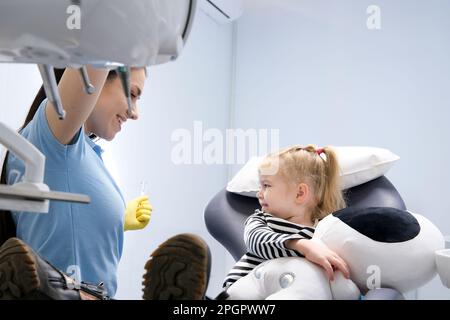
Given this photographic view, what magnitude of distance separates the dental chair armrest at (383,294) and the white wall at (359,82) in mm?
1518

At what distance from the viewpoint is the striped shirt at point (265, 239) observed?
3.99 ft

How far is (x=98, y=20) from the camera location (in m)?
0.59

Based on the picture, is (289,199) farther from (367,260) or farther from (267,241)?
(367,260)

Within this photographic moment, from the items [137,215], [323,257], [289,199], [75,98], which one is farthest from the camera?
[137,215]

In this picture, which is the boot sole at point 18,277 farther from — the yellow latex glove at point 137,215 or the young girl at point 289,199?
the yellow latex glove at point 137,215

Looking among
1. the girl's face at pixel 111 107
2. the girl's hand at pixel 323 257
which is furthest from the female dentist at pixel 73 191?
the girl's hand at pixel 323 257

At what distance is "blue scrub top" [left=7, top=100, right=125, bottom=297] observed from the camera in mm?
1082

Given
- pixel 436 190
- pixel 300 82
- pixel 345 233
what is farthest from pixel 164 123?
pixel 345 233

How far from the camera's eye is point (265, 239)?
1.24 meters

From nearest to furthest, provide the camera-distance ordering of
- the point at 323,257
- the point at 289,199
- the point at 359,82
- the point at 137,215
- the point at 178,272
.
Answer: the point at 178,272 → the point at 323,257 → the point at 289,199 → the point at 137,215 → the point at 359,82

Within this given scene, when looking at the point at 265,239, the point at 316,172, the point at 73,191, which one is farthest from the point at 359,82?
the point at 73,191

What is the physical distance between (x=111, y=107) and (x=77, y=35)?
0.69 meters

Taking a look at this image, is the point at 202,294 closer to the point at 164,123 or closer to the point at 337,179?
the point at 337,179

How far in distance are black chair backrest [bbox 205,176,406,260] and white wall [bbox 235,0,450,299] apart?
39.7 inches
